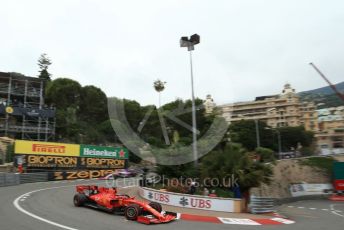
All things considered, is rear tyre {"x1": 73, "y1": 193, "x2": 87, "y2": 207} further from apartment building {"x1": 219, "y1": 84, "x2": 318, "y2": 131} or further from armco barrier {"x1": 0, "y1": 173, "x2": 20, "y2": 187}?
apartment building {"x1": 219, "y1": 84, "x2": 318, "y2": 131}

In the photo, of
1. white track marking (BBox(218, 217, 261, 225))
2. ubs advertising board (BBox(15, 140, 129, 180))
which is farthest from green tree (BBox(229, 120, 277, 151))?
white track marking (BBox(218, 217, 261, 225))

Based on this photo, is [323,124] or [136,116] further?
[323,124]

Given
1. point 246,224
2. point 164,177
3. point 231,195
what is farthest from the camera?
point 164,177

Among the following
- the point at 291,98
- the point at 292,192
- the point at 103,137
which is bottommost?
the point at 292,192

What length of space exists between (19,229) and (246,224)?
900 cm

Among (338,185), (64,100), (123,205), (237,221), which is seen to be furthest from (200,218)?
(64,100)

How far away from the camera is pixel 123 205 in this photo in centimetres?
1634

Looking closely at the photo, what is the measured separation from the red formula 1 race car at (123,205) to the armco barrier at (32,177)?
1813 centimetres

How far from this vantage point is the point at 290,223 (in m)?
16.8

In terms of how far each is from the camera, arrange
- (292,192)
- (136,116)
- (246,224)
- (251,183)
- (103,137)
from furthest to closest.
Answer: (136,116) → (103,137) → (292,192) → (251,183) → (246,224)

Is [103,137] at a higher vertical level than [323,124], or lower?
lower

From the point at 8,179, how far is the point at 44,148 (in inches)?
464

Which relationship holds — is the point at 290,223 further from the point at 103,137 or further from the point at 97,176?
the point at 103,137

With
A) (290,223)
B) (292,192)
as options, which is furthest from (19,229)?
(292,192)
